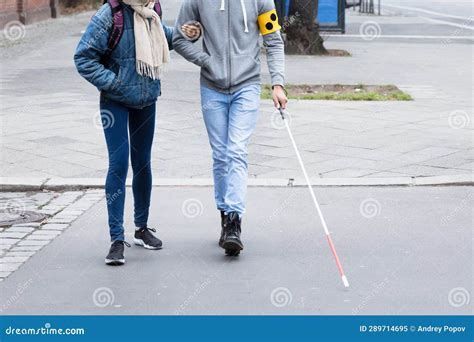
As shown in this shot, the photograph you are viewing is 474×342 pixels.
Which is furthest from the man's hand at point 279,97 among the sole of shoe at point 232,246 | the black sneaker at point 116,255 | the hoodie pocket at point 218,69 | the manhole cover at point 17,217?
the manhole cover at point 17,217

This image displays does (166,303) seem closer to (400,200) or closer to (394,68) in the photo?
(400,200)

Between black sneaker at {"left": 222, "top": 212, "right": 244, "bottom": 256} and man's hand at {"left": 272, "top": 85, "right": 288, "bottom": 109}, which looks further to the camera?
man's hand at {"left": 272, "top": 85, "right": 288, "bottom": 109}

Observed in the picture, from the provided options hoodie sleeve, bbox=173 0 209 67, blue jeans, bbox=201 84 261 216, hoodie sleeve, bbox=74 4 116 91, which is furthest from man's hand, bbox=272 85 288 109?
hoodie sleeve, bbox=74 4 116 91

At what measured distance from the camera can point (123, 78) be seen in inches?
249

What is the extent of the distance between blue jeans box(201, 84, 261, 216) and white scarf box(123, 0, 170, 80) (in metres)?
0.41

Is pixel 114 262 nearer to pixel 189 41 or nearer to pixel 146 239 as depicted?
pixel 146 239

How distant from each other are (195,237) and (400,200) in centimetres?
189

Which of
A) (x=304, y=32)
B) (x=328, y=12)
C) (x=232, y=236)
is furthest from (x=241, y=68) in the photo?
(x=328, y=12)

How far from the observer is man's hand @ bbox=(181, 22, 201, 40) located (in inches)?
258

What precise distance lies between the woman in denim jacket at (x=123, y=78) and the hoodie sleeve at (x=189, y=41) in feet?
0.30

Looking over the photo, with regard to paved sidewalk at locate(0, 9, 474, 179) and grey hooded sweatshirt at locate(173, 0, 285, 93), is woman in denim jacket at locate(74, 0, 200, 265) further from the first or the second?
paved sidewalk at locate(0, 9, 474, 179)

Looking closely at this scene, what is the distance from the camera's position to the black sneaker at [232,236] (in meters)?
6.45

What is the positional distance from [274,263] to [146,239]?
0.91 m

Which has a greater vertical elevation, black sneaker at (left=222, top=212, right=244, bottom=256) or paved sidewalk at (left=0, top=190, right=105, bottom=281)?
black sneaker at (left=222, top=212, right=244, bottom=256)
